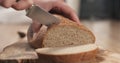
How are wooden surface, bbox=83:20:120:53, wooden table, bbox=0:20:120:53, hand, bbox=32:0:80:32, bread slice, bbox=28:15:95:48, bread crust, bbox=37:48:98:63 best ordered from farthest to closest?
wooden surface, bbox=83:20:120:53 < wooden table, bbox=0:20:120:53 < hand, bbox=32:0:80:32 < bread slice, bbox=28:15:95:48 < bread crust, bbox=37:48:98:63

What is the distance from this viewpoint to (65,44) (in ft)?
6.14

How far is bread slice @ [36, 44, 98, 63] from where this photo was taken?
5.53 feet

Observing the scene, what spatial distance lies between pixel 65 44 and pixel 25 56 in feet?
0.88

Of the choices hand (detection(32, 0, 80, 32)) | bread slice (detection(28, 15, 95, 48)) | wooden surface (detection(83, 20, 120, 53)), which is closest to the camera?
bread slice (detection(28, 15, 95, 48))

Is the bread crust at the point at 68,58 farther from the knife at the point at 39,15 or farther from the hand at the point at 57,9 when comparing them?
the hand at the point at 57,9

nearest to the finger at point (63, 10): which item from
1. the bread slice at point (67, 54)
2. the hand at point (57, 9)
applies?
the hand at point (57, 9)

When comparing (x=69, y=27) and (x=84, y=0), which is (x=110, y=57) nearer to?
(x=69, y=27)

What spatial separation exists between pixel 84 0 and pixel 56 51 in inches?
170

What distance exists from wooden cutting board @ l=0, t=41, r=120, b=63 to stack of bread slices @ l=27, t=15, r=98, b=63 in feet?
0.16

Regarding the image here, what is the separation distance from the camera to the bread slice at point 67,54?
66.3 inches

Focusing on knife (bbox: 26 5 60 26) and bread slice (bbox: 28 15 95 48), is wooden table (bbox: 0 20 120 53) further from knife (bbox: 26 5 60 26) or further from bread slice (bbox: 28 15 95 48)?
knife (bbox: 26 5 60 26)

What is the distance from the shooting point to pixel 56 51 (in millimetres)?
1732

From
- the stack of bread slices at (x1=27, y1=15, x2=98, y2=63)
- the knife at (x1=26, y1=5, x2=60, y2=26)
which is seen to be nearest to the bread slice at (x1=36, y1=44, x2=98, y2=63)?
the stack of bread slices at (x1=27, y1=15, x2=98, y2=63)

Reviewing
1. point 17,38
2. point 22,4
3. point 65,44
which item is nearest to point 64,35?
point 65,44
